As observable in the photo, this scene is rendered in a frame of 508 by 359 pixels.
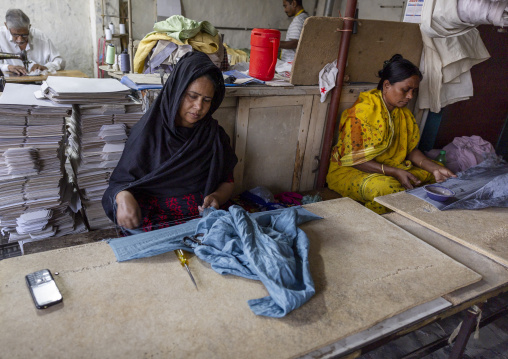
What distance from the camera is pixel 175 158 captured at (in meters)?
1.99

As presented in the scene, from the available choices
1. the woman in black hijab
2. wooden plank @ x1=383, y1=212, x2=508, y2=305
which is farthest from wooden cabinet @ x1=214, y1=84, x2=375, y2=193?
wooden plank @ x1=383, y1=212, x2=508, y2=305

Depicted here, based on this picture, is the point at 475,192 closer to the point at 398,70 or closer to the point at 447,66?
the point at 398,70

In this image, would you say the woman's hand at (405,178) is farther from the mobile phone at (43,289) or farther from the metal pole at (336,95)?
the mobile phone at (43,289)

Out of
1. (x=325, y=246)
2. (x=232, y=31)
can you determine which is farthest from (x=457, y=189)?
(x=232, y=31)

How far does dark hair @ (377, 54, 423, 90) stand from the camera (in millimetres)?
2635

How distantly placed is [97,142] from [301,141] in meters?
1.51

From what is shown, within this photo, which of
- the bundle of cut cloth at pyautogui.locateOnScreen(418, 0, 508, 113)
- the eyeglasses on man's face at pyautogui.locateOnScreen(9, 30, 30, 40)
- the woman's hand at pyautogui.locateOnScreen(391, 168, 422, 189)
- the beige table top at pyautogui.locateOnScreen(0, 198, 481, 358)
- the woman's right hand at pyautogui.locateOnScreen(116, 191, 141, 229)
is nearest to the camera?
the beige table top at pyautogui.locateOnScreen(0, 198, 481, 358)

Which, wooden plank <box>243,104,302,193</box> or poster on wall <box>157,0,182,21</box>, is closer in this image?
wooden plank <box>243,104,302,193</box>

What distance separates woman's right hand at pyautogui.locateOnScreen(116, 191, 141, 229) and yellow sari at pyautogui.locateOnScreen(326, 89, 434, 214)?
168cm

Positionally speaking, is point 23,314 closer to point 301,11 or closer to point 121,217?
point 121,217

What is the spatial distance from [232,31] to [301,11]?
2.56m

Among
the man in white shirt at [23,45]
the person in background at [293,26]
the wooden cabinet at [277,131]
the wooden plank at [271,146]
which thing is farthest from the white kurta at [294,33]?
the man in white shirt at [23,45]

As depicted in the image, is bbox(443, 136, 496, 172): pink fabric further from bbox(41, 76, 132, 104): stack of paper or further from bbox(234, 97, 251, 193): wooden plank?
bbox(41, 76, 132, 104): stack of paper

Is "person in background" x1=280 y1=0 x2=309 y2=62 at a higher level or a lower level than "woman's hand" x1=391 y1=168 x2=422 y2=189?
higher
